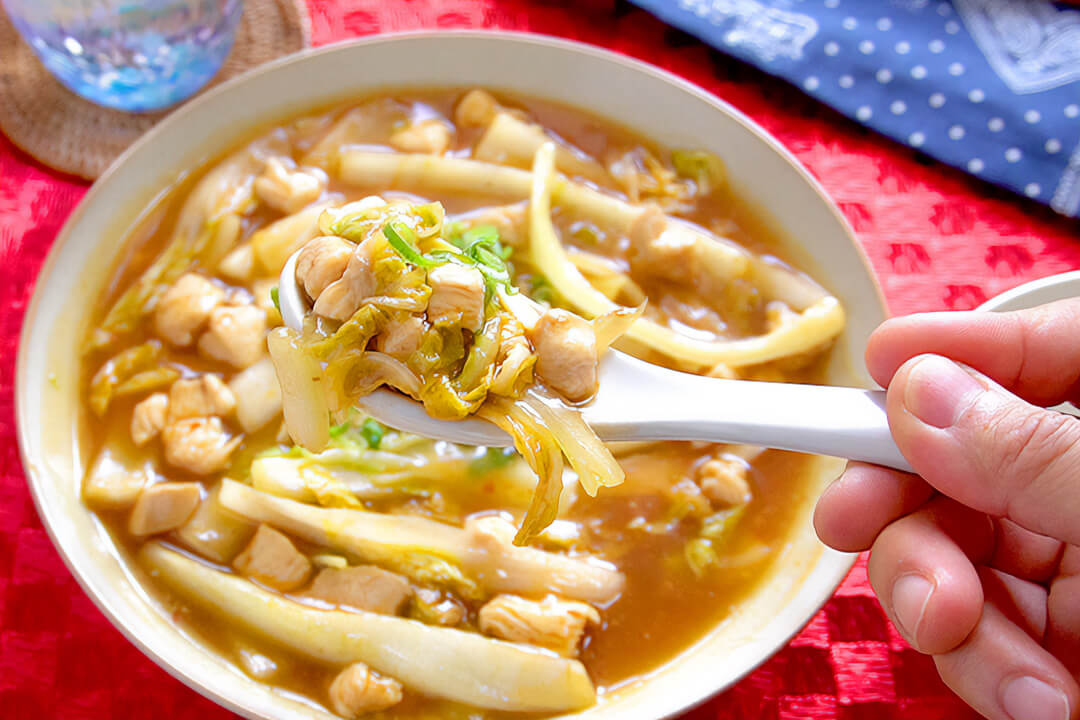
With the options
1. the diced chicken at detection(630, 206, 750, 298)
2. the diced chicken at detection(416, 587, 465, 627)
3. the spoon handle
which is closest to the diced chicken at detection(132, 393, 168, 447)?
the diced chicken at detection(416, 587, 465, 627)

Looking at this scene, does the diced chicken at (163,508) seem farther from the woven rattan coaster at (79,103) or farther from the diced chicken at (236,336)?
the woven rattan coaster at (79,103)

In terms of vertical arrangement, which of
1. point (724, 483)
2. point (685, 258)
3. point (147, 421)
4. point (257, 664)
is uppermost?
point (685, 258)

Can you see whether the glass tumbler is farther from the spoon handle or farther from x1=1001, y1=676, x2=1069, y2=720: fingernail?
x1=1001, y1=676, x2=1069, y2=720: fingernail

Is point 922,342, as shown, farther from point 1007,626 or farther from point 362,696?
point 362,696

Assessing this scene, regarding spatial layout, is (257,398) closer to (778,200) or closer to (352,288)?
(352,288)

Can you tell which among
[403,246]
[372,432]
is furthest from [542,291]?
[403,246]

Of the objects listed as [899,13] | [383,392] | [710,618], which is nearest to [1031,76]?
[899,13]

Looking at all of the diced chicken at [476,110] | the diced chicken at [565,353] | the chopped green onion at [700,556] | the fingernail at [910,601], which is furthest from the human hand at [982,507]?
the diced chicken at [476,110]
